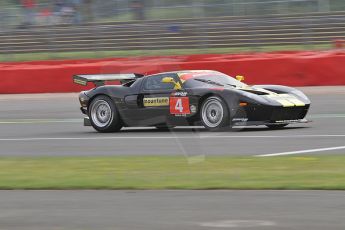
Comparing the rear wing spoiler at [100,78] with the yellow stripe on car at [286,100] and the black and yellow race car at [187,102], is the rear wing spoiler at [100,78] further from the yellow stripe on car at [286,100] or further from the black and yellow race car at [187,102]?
the yellow stripe on car at [286,100]

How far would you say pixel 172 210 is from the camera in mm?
6621

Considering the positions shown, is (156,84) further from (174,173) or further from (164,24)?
(164,24)

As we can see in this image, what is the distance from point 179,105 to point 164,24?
10.5 metres

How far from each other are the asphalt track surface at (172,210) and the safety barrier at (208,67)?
10942 mm

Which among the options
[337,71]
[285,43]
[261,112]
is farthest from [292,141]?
[285,43]

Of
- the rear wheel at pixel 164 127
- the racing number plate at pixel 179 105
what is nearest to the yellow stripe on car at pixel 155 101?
the racing number plate at pixel 179 105

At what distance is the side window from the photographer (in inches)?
545

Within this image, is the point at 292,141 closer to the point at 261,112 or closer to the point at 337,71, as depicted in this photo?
the point at 261,112

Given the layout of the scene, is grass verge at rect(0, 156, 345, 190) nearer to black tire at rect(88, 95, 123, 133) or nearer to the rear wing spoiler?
black tire at rect(88, 95, 123, 133)

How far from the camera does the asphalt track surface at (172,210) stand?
605 centimetres

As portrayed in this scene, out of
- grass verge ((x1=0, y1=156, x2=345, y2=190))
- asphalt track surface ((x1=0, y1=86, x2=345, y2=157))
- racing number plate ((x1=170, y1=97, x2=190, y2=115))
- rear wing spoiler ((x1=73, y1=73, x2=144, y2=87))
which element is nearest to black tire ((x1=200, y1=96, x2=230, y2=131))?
asphalt track surface ((x1=0, y1=86, x2=345, y2=157))

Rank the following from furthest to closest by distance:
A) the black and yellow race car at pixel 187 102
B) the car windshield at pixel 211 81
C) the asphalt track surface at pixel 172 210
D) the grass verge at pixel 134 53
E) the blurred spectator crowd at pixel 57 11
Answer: the blurred spectator crowd at pixel 57 11
the grass verge at pixel 134 53
the car windshield at pixel 211 81
the black and yellow race car at pixel 187 102
the asphalt track surface at pixel 172 210

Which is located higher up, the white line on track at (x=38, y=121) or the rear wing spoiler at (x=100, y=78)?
the rear wing spoiler at (x=100, y=78)

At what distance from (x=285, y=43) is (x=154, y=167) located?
13463 mm
